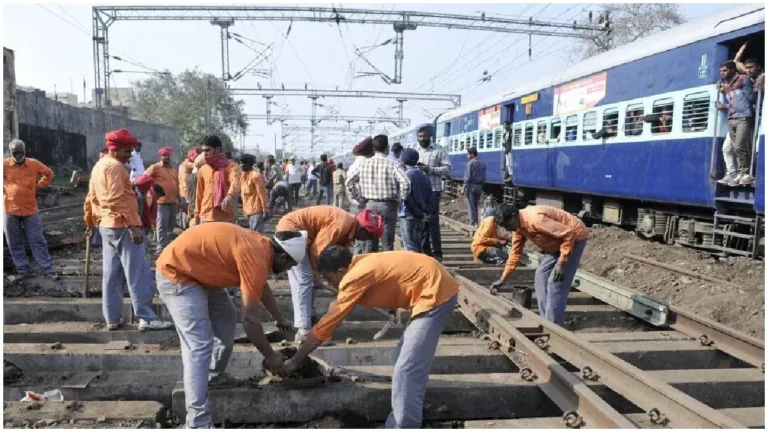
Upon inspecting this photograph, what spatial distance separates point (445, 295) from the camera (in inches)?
144

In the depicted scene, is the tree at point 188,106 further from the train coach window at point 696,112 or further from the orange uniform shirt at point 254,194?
the train coach window at point 696,112

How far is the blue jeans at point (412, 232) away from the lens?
7.64m

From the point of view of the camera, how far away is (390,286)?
3.62 m

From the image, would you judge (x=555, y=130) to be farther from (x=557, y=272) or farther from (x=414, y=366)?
(x=414, y=366)

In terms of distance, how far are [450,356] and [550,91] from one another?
34.6 ft

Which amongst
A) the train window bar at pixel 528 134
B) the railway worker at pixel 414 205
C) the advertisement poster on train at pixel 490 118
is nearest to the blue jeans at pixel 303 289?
the railway worker at pixel 414 205

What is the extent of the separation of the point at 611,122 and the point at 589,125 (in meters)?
0.89

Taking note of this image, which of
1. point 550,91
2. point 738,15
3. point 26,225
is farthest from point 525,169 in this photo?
point 26,225

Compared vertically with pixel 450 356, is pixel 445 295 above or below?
above

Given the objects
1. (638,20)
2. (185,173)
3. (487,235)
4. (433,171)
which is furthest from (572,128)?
(638,20)

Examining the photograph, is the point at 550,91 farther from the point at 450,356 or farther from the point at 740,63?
the point at 450,356

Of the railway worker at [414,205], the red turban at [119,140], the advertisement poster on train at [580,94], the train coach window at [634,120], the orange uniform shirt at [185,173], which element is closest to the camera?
the red turban at [119,140]

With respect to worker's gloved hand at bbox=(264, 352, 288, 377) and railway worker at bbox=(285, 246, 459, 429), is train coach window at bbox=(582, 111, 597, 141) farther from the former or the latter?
worker's gloved hand at bbox=(264, 352, 288, 377)

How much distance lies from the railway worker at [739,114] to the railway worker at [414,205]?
13.9 ft
